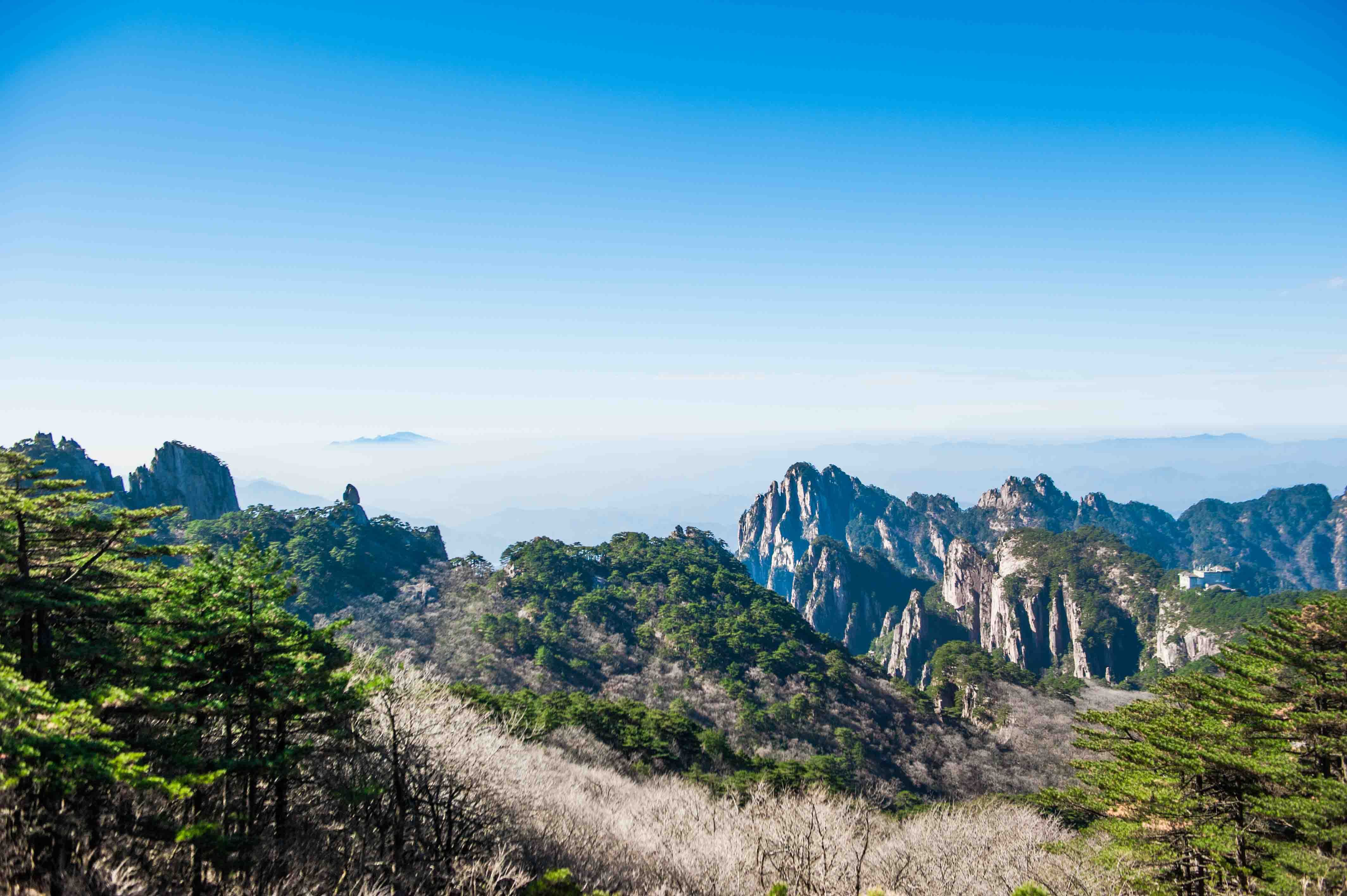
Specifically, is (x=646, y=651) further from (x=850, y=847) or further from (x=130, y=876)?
(x=130, y=876)

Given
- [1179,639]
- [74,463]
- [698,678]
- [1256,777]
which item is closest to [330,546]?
[74,463]

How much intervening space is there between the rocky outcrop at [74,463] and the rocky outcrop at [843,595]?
10175cm

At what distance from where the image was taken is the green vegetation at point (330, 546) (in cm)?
6412

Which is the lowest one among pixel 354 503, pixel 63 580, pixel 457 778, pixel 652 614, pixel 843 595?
pixel 843 595

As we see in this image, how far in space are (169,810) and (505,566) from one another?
63319mm

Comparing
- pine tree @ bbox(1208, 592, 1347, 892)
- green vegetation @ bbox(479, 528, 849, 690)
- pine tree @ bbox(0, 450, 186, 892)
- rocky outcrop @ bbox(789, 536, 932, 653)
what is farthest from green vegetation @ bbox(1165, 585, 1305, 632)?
pine tree @ bbox(0, 450, 186, 892)

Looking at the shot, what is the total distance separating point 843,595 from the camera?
407ft

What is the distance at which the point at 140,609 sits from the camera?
12859mm

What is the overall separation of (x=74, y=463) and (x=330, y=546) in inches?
1012

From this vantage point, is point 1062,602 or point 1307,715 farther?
point 1062,602

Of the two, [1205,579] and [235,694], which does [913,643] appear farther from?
[235,694]

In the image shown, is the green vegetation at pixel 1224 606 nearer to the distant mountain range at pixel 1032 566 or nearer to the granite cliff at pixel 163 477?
the distant mountain range at pixel 1032 566

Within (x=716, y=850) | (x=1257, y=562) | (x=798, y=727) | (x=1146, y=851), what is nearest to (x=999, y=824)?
(x=1146, y=851)

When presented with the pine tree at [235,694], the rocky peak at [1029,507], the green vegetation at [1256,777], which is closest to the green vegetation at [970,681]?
the green vegetation at [1256,777]
